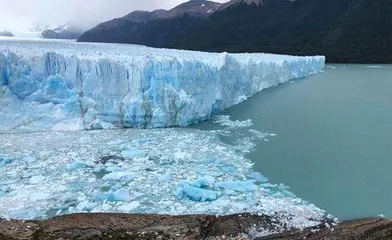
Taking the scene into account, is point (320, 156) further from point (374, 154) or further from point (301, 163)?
point (374, 154)

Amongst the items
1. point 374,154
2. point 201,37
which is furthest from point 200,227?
point 201,37

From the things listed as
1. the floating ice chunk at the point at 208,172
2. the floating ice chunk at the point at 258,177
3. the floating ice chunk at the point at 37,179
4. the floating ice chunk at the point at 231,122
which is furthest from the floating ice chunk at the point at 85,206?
the floating ice chunk at the point at 231,122

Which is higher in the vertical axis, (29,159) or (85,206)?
(29,159)

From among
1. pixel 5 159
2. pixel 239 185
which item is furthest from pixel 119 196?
pixel 5 159

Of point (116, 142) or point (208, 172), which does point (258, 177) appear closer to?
point (208, 172)

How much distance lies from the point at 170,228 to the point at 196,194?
3.33 ft

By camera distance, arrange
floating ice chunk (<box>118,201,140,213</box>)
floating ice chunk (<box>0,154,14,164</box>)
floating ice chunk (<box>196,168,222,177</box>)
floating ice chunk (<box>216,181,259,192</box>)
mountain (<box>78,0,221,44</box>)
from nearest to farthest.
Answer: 1. floating ice chunk (<box>118,201,140,213</box>)
2. floating ice chunk (<box>216,181,259,192</box>)
3. floating ice chunk (<box>196,168,222,177</box>)
4. floating ice chunk (<box>0,154,14,164</box>)
5. mountain (<box>78,0,221,44</box>)

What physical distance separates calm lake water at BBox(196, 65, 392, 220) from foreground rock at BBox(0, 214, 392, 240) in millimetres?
559

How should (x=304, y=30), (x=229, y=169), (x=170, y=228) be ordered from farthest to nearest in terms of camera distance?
(x=304, y=30) → (x=229, y=169) → (x=170, y=228)

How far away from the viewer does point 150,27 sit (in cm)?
5194

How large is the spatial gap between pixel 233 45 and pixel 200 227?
125 ft

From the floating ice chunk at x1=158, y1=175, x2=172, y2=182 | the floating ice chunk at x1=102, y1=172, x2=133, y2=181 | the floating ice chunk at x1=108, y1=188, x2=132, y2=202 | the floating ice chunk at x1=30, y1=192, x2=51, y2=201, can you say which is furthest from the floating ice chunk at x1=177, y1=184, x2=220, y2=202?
the floating ice chunk at x1=30, y1=192, x2=51, y2=201

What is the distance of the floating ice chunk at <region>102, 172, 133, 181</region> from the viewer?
568 centimetres

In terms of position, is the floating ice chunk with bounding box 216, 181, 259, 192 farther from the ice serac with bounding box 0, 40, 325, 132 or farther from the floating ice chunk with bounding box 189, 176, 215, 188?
the ice serac with bounding box 0, 40, 325, 132
